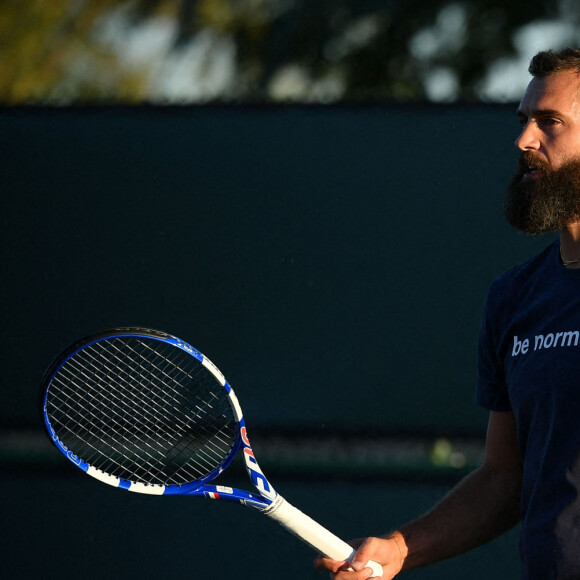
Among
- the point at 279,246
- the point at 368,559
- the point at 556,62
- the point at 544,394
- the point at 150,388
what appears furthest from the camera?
the point at 279,246

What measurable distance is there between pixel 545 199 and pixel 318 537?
2.24 feet

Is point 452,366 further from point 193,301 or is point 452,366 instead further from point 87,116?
point 87,116

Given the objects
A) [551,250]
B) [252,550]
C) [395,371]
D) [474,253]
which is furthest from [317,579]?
[551,250]

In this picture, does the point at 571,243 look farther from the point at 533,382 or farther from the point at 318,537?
the point at 318,537

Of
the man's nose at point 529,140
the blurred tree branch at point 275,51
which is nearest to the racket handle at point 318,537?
the man's nose at point 529,140

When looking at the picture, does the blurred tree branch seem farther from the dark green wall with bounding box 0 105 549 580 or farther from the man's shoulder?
the man's shoulder

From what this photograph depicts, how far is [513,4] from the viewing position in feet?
8.34

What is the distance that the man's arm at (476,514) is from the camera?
158 centimetres

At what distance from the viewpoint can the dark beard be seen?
61.6 inches

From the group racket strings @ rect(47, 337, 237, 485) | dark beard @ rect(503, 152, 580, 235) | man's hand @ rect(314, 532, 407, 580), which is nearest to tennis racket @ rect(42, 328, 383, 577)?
racket strings @ rect(47, 337, 237, 485)

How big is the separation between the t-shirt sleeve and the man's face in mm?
153

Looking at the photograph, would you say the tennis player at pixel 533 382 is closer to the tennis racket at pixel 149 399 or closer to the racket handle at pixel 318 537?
the racket handle at pixel 318 537

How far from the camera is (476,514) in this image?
5.23 ft

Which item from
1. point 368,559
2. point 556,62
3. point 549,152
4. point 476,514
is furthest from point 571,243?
point 368,559
